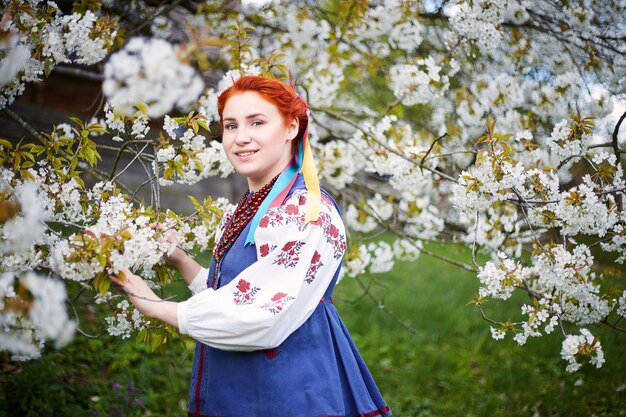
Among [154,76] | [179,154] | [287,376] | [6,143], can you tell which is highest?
[179,154]

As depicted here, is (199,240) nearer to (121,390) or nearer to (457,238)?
(121,390)

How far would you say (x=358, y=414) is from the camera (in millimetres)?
1856

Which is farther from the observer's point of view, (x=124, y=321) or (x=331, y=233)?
(x=124, y=321)

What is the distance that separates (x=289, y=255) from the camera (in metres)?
1.68

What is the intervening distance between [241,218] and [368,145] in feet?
5.58

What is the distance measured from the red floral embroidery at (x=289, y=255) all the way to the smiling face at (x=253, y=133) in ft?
1.03

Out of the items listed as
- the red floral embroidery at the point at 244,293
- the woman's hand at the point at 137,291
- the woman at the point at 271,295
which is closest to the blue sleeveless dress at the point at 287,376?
the woman at the point at 271,295

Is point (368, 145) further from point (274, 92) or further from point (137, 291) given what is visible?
point (137, 291)

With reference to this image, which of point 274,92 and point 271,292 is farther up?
point 274,92

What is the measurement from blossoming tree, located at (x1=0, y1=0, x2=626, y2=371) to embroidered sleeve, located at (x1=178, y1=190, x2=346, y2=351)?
0.82 ft

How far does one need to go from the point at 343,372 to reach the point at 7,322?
97 cm

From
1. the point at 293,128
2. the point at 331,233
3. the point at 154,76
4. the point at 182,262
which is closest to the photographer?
the point at 154,76

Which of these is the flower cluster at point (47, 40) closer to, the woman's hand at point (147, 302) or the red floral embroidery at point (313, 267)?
the woman's hand at point (147, 302)

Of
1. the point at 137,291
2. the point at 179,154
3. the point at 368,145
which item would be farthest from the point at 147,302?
the point at 368,145
